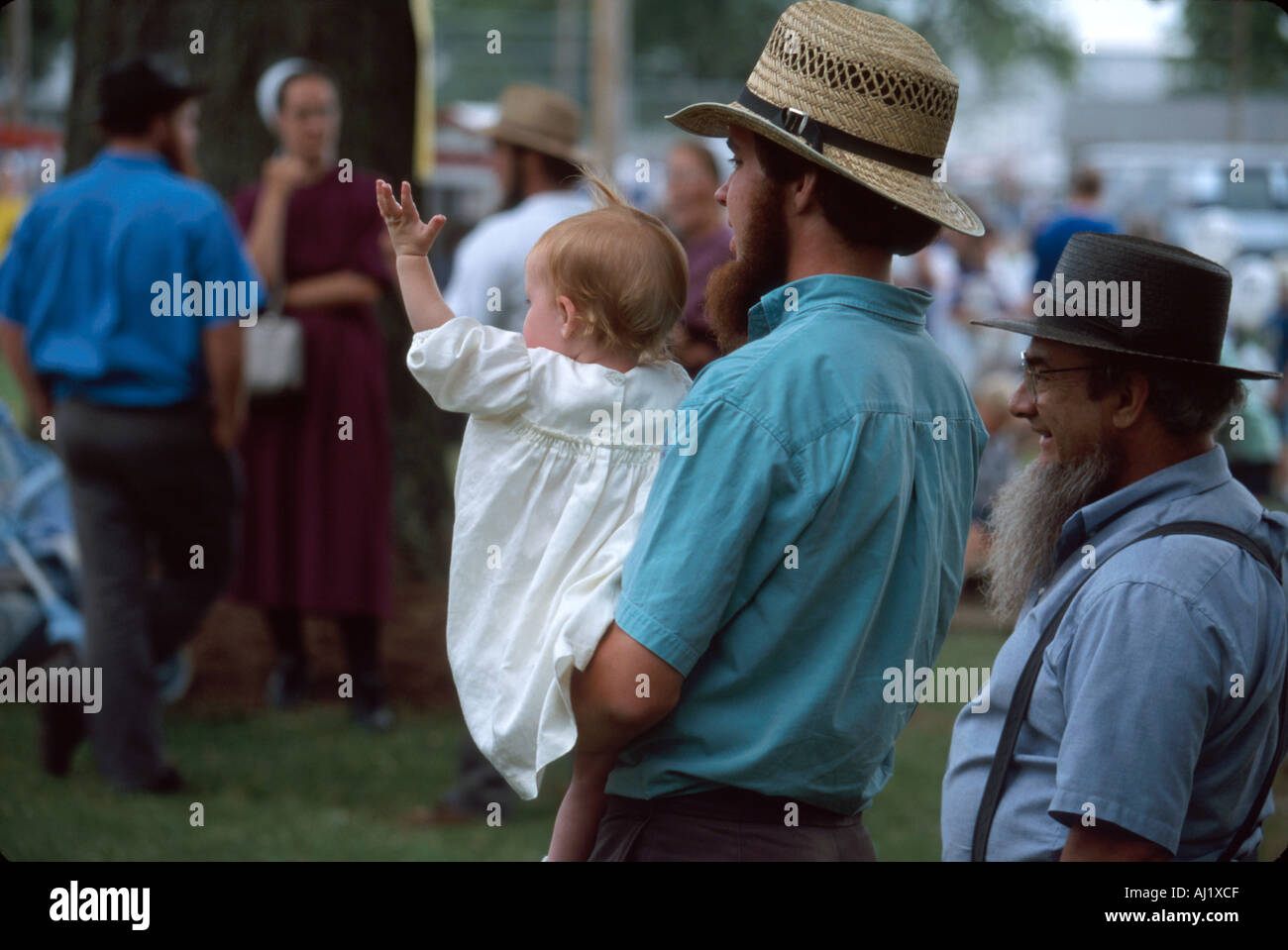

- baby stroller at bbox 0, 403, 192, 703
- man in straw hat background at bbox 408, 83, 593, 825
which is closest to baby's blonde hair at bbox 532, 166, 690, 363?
man in straw hat background at bbox 408, 83, 593, 825

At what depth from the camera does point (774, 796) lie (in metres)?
2.15

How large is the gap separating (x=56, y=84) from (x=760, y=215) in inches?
1766

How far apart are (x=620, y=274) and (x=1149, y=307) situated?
85 centimetres

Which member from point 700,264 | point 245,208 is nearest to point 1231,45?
point 245,208

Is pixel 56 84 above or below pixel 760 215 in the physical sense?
above

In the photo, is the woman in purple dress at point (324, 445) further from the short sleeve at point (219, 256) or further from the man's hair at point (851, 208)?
the man's hair at point (851, 208)

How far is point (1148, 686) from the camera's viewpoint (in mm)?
2199

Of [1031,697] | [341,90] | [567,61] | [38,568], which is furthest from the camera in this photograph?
[567,61]

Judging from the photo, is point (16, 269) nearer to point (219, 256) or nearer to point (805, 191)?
point (219, 256)

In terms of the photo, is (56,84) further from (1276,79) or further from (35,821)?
(35,821)

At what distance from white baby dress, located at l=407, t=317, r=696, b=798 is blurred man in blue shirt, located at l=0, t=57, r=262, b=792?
3.37 m

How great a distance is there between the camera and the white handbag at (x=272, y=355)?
628cm

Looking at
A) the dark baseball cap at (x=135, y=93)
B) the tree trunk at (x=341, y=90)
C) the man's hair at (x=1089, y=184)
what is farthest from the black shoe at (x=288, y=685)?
the man's hair at (x=1089, y=184)
